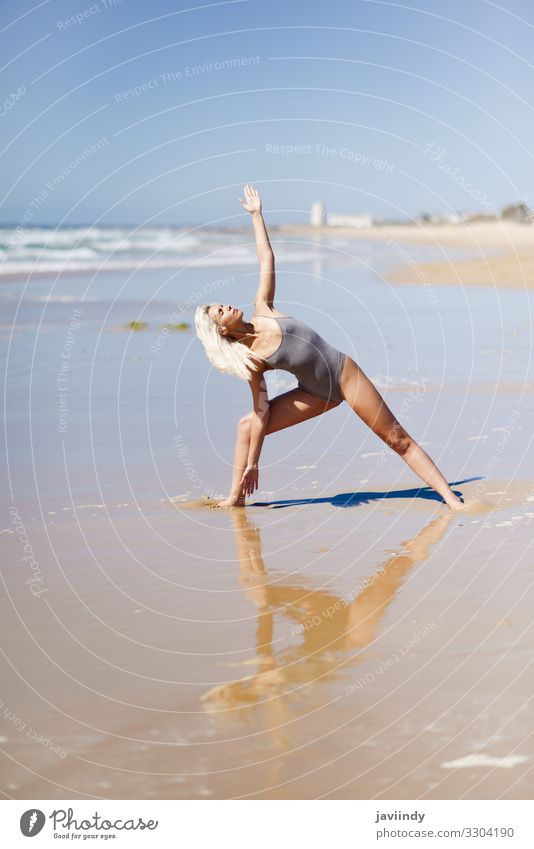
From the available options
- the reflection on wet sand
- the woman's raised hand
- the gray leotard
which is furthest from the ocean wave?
the reflection on wet sand

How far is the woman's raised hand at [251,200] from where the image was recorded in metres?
7.35

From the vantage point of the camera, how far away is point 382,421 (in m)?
7.29

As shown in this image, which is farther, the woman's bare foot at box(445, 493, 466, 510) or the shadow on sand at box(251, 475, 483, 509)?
the shadow on sand at box(251, 475, 483, 509)

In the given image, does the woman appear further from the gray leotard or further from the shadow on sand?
the shadow on sand

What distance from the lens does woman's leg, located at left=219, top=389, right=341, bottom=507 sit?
7242mm

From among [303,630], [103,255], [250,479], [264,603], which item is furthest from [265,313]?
[103,255]

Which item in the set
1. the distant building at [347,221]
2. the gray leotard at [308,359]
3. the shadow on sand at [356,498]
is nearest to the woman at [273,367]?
the gray leotard at [308,359]

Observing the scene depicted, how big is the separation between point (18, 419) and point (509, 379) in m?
5.47

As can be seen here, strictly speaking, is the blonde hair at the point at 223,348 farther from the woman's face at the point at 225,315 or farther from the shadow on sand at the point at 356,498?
the shadow on sand at the point at 356,498

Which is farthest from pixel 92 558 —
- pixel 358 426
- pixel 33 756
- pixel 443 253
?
pixel 443 253

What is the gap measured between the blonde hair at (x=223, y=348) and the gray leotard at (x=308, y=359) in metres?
0.16

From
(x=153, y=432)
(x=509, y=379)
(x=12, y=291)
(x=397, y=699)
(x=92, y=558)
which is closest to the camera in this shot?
(x=397, y=699)
